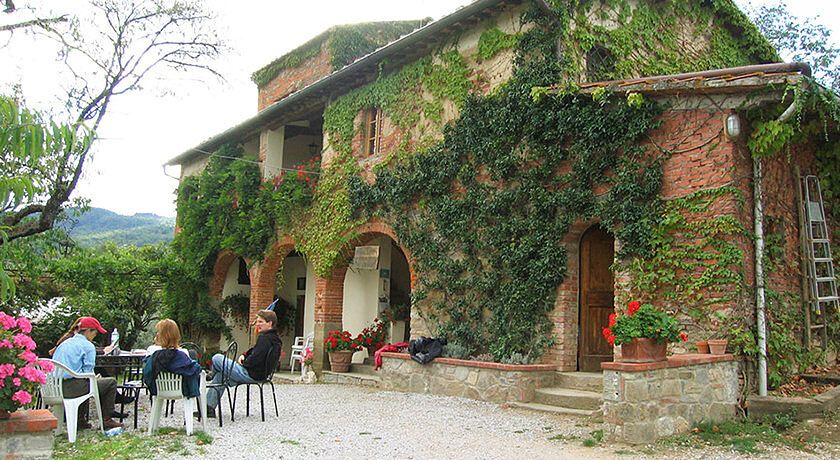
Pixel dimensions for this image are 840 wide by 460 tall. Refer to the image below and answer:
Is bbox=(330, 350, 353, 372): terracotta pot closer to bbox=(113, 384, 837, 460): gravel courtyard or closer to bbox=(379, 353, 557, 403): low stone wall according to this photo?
bbox=(379, 353, 557, 403): low stone wall

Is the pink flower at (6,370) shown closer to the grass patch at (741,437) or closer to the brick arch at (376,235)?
the grass patch at (741,437)

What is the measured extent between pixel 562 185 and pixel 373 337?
5398 millimetres

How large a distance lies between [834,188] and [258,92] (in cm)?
1536

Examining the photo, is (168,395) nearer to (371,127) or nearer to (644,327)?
(644,327)

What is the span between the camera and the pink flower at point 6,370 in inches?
183

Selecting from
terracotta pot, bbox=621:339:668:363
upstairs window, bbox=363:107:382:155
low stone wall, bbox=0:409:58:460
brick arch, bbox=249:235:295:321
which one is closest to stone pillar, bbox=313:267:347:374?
brick arch, bbox=249:235:295:321

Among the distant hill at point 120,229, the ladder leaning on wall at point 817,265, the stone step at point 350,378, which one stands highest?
the distant hill at point 120,229

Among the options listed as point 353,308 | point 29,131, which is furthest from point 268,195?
point 29,131

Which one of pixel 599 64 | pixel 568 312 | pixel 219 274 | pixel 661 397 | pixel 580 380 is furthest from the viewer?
pixel 219 274

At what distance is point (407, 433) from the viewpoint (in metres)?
7.07

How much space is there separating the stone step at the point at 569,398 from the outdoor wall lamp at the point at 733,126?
341 cm

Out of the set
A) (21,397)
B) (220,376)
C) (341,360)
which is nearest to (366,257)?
(341,360)

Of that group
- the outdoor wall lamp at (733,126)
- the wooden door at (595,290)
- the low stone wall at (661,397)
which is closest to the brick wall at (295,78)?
the wooden door at (595,290)

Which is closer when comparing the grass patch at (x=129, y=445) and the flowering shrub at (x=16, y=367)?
the flowering shrub at (x=16, y=367)
